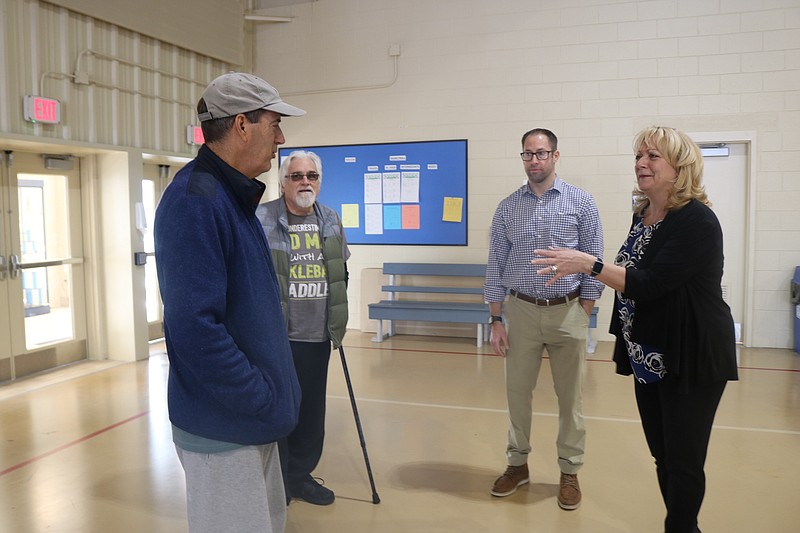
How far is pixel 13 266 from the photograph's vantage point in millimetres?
5250

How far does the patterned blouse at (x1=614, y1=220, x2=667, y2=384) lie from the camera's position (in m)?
2.07

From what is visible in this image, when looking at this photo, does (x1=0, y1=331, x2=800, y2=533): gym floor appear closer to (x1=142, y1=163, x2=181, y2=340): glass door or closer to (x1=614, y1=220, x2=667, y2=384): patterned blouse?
(x1=614, y1=220, x2=667, y2=384): patterned blouse

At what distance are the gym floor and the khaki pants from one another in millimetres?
245

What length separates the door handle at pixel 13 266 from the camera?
5230 mm

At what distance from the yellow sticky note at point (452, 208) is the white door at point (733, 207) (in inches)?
98.9

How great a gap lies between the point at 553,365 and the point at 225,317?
200 cm

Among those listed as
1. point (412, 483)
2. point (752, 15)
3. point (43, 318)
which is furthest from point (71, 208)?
point (752, 15)

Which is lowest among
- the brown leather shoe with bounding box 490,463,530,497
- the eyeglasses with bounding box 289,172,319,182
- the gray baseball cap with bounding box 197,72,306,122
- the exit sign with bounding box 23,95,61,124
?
the brown leather shoe with bounding box 490,463,530,497

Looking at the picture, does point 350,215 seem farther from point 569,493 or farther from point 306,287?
point 569,493

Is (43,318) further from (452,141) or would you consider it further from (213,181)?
(213,181)

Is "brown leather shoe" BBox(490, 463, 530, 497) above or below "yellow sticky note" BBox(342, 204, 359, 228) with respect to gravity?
below

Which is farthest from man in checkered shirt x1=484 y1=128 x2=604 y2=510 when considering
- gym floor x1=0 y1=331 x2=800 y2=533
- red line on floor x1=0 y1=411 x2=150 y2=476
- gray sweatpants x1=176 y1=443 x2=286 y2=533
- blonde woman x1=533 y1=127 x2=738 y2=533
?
red line on floor x1=0 y1=411 x2=150 y2=476

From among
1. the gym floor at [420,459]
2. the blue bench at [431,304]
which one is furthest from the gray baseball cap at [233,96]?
the blue bench at [431,304]

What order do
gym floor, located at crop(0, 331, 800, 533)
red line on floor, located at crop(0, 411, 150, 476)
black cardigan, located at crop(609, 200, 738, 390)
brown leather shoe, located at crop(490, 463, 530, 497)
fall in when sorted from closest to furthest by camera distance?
black cardigan, located at crop(609, 200, 738, 390), gym floor, located at crop(0, 331, 800, 533), brown leather shoe, located at crop(490, 463, 530, 497), red line on floor, located at crop(0, 411, 150, 476)
